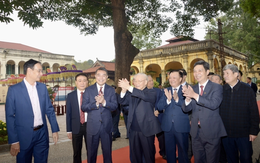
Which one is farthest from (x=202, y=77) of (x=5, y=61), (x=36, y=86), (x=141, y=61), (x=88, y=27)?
(x=5, y=61)

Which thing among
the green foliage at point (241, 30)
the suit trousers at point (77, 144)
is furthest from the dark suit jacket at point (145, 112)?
the green foliage at point (241, 30)

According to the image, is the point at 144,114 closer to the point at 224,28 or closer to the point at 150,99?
the point at 150,99

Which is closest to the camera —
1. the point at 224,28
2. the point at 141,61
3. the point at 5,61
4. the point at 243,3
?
the point at 243,3

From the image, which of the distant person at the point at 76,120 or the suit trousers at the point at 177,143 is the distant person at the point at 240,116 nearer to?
the suit trousers at the point at 177,143

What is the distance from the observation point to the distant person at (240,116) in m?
3.57

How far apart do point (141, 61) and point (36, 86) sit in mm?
25174

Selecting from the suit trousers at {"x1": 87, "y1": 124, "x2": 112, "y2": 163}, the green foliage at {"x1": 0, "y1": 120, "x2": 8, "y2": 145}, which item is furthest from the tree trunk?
the suit trousers at {"x1": 87, "y1": 124, "x2": 112, "y2": 163}

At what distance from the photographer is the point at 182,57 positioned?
25047 mm

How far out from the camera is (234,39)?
37750 millimetres

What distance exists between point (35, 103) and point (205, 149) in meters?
2.85

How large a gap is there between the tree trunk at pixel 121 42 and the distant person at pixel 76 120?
196 inches

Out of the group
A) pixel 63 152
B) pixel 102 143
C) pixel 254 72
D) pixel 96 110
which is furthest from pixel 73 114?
pixel 254 72

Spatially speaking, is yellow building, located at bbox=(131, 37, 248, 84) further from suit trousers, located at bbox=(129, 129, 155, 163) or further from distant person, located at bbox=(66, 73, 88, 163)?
suit trousers, located at bbox=(129, 129, 155, 163)

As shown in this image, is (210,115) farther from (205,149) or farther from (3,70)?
(3,70)
